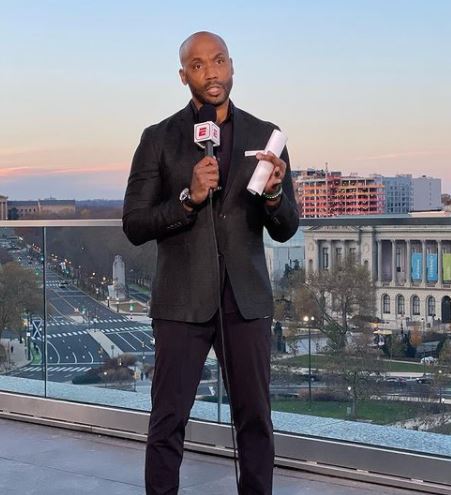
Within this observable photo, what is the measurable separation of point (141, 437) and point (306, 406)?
90 centimetres

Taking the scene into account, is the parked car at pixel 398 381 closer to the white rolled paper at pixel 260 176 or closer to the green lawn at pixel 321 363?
the green lawn at pixel 321 363

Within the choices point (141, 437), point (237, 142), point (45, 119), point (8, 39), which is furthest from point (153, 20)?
point (237, 142)

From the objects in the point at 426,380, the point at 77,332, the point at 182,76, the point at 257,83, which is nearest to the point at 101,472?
the point at 77,332

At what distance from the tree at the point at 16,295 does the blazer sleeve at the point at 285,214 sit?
2.46m

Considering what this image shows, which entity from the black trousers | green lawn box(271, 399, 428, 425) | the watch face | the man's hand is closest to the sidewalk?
green lawn box(271, 399, 428, 425)

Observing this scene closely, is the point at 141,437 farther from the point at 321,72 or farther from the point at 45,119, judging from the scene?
the point at 321,72

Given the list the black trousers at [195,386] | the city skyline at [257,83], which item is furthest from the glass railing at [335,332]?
the city skyline at [257,83]

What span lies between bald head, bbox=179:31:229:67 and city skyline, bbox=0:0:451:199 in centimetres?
1735

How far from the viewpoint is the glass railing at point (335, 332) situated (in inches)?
142

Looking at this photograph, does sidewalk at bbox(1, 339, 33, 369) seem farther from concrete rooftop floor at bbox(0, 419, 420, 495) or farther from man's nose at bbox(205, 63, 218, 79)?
man's nose at bbox(205, 63, 218, 79)

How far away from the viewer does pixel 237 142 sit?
264cm

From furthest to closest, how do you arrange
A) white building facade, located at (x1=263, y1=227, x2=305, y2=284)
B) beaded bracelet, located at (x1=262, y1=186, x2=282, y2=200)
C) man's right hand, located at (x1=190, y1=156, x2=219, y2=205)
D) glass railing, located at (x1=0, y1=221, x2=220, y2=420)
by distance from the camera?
glass railing, located at (x1=0, y1=221, x2=220, y2=420)
white building facade, located at (x1=263, y1=227, x2=305, y2=284)
beaded bracelet, located at (x1=262, y1=186, x2=282, y2=200)
man's right hand, located at (x1=190, y1=156, x2=219, y2=205)

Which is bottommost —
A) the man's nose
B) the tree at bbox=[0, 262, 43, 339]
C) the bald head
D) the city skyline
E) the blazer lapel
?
the tree at bbox=[0, 262, 43, 339]

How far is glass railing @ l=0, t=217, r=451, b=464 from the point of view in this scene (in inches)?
142
